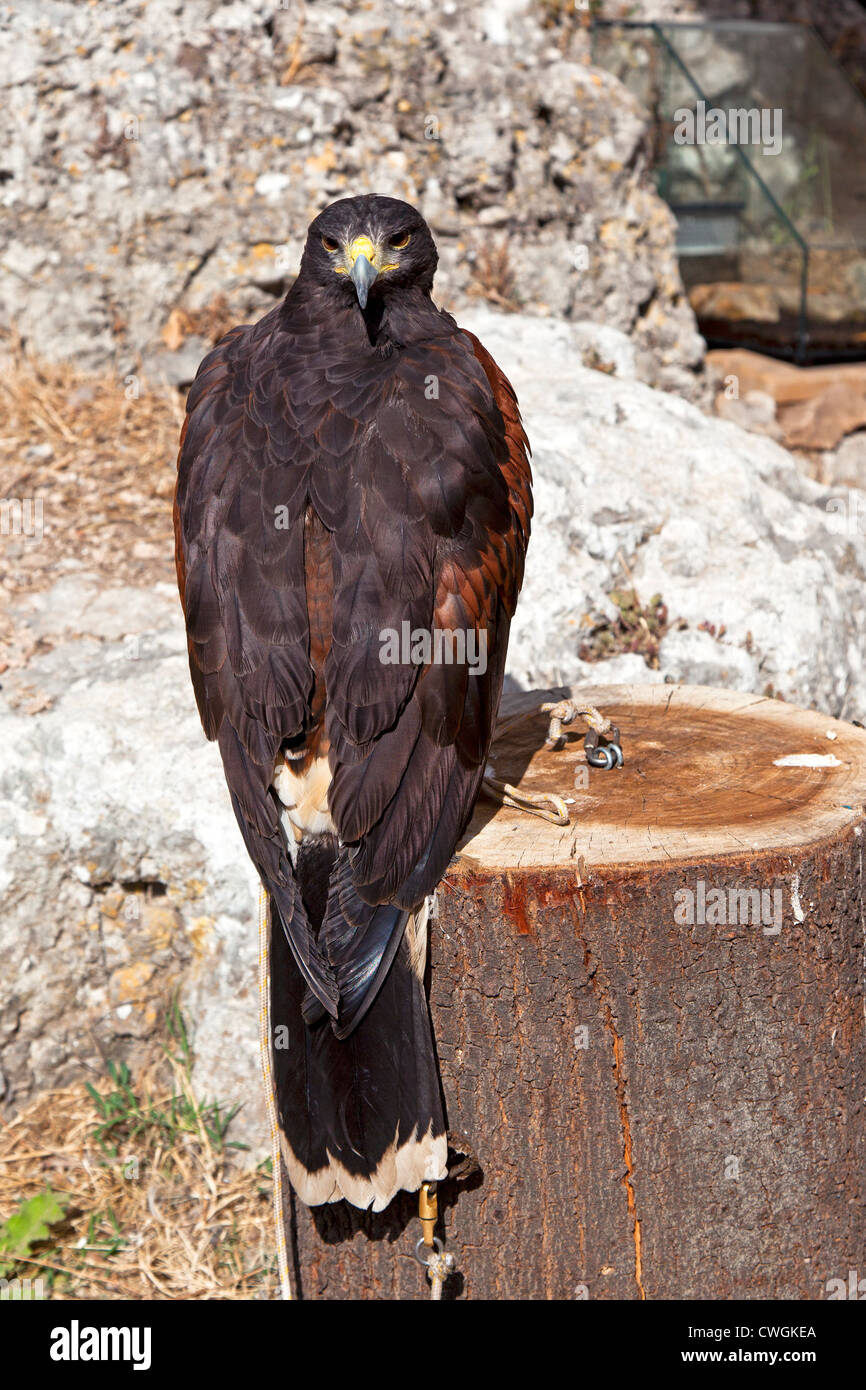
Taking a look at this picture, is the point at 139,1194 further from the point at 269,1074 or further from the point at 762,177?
the point at 762,177

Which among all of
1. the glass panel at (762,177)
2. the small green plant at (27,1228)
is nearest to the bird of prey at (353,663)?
the small green plant at (27,1228)

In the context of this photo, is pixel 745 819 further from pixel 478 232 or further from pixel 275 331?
pixel 478 232

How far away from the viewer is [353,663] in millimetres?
2641

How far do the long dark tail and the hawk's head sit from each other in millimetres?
1547

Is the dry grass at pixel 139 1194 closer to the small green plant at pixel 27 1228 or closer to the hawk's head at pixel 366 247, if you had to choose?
the small green plant at pixel 27 1228

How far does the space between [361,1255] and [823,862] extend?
1336 mm

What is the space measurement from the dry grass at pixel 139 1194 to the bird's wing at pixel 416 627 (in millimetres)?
1644

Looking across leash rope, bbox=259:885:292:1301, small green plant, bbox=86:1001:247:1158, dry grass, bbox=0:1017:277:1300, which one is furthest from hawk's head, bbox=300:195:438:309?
dry grass, bbox=0:1017:277:1300

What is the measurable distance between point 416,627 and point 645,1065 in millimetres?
1031

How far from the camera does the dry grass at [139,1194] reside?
361 centimetres

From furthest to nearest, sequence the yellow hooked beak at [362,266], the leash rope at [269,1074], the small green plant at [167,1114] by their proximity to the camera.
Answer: the small green plant at [167,1114] → the yellow hooked beak at [362,266] → the leash rope at [269,1074]

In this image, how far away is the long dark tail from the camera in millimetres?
2514

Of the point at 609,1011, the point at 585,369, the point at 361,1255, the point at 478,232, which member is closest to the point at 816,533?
the point at 585,369

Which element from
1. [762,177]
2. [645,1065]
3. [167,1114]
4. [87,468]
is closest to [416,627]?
A: [645,1065]
